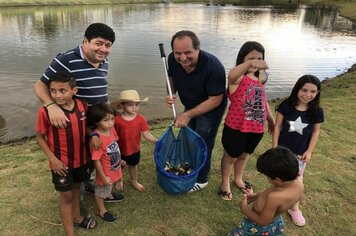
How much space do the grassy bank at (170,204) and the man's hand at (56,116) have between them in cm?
135

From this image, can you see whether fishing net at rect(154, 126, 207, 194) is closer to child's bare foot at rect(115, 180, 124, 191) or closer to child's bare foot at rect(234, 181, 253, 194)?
child's bare foot at rect(115, 180, 124, 191)

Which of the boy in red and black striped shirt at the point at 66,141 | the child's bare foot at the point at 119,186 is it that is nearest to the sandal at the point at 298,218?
the child's bare foot at the point at 119,186

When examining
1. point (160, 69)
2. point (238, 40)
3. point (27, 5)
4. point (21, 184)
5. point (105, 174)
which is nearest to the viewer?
point (105, 174)

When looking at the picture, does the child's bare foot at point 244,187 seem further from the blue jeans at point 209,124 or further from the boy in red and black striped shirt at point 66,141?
the boy in red and black striped shirt at point 66,141

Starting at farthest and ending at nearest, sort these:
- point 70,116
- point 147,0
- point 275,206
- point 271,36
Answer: point 147,0 → point 271,36 → point 70,116 → point 275,206

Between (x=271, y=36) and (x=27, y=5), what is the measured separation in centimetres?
2824

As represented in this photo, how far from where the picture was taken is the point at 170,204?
12.6 ft

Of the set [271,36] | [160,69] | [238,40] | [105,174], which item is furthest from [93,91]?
[271,36]

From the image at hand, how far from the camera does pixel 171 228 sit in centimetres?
346

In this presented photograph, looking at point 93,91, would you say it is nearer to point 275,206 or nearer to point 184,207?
point 184,207

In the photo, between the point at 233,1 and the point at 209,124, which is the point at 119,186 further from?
the point at 233,1

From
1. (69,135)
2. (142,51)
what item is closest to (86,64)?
(69,135)

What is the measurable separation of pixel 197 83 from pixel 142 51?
14398 millimetres

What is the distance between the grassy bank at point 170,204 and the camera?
11.3 feet
